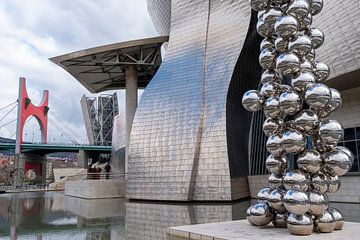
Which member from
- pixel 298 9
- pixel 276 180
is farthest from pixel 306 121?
pixel 298 9

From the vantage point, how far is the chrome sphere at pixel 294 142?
5.18m

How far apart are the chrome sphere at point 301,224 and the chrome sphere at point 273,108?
5.26ft

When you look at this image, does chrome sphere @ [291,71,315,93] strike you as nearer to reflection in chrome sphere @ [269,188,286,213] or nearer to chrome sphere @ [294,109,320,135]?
chrome sphere @ [294,109,320,135]

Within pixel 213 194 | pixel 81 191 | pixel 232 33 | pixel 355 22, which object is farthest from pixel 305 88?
pixel 81 191

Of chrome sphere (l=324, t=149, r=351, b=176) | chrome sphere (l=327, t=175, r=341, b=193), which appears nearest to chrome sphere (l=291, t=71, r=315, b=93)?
chrome sphere (l=324, t=149, r=351, b=176)

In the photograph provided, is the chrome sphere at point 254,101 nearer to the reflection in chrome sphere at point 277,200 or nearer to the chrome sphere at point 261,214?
the reflection in chrome sphere at point 277,200

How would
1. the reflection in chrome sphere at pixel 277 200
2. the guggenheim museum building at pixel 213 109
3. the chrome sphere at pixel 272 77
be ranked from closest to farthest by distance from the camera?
the reflection in chrome sphere at pixel 277 200
the chrome sphere at pixel 272 77
the guggenheim museum building at pixel 213 109

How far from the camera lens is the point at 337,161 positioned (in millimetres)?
5250

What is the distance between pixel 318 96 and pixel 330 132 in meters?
0.57

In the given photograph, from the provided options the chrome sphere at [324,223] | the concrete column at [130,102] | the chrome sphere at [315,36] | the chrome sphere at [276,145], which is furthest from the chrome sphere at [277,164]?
the concrete column at [130,102]

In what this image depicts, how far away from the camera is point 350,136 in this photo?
15578 mm

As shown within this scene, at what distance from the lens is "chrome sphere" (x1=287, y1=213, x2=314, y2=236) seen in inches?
190

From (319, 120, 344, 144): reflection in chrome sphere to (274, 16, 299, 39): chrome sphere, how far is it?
1.52 metres

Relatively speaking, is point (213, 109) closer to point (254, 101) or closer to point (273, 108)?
point (254, 101)
